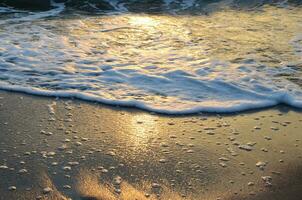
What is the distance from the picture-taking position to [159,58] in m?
5.88

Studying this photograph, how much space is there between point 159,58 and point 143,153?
261 cm

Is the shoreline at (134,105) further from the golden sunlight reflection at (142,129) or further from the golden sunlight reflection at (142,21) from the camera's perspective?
the golden sunlight reflection at (142,21)

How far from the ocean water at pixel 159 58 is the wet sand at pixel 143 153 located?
324 millimetres

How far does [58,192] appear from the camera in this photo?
114 inches

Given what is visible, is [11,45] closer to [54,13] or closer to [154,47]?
[154,47]

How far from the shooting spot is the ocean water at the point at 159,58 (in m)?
4.64

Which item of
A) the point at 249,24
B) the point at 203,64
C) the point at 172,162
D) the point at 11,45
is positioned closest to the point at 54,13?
the point at 11,45

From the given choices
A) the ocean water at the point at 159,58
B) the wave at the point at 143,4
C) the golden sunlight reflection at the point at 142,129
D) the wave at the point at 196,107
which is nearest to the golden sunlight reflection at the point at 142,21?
the ocean water at the point at 159,58

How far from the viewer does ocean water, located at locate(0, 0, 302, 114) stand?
4.64 metres

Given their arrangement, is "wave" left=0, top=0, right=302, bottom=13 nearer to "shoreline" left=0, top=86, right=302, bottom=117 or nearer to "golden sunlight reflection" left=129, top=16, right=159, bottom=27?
"golden sunlight reflection" left=129, top=16, right=159, bottom=27

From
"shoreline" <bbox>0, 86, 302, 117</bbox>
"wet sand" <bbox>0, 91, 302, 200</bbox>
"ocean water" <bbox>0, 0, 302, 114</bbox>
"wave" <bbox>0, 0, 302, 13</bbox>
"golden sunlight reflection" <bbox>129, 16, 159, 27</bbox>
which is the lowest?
"wet sand" <bbox>0, 91, 302, 200</bbox>

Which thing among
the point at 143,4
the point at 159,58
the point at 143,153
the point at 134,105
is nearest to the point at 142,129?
the point at 143,153

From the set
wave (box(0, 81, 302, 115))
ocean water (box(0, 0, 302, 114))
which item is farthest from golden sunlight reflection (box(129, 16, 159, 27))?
wave (box(0, 81, 302, 115))

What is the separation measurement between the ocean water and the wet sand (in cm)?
32
